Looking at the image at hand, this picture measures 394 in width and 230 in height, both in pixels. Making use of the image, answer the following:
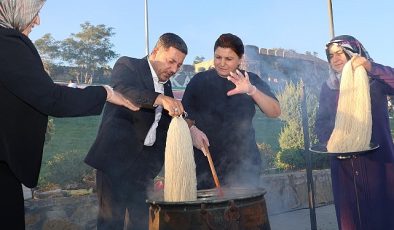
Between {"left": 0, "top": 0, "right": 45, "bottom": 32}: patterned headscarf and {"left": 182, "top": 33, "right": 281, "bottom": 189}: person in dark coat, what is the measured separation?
1.97 meters

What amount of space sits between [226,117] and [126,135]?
1.08 metres

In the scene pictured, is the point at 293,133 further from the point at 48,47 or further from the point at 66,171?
the point at 48,47

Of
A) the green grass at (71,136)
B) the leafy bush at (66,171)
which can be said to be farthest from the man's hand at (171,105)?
the green grass at (71,136)

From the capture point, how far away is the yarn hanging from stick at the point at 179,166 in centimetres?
296

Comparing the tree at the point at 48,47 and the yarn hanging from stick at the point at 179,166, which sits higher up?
the tree at the point at 48,47

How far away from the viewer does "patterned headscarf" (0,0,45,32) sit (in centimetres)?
218

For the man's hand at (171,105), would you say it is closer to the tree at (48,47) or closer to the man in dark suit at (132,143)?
the man in dark suit at (132,143)

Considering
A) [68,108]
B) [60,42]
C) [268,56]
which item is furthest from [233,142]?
[60,42]

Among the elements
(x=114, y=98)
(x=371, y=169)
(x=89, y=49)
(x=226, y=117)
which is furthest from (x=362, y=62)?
(x=89, y=49)

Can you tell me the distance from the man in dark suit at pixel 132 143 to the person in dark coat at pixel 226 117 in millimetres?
508

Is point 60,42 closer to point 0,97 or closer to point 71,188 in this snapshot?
point 71,188

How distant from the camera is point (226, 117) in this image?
3959 mm

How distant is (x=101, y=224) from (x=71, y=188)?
2.77 metres

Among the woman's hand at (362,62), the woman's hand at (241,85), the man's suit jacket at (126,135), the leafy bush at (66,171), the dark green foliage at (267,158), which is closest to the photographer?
the man's suit jacket at (126,135)
